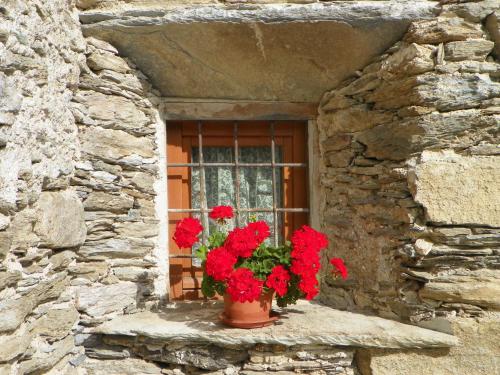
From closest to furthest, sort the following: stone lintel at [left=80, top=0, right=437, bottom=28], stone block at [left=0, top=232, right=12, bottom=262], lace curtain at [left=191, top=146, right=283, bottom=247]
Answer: stone block at [left=0, top=232, right=12, bottom=262] < stone lintel at [left=80, top=0, right=437, bottom=28] < lace curtain at [left=191, top=146, right=283, bottom=247]

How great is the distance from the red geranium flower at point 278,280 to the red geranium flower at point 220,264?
20 cm

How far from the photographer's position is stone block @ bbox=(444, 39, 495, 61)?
206 centimetres

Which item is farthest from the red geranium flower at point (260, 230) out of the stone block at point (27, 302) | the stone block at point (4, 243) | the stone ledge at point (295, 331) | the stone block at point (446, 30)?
the stone block at point (446, 30)

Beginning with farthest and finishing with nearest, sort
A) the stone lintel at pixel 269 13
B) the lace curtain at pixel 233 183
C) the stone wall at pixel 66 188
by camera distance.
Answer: the lace curtain at pixel 233 183
the stone lintel at pixel 269 13
the stone wall at pixel 66 188

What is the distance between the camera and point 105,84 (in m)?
2.27

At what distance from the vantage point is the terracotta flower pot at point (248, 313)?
2135 millimetres

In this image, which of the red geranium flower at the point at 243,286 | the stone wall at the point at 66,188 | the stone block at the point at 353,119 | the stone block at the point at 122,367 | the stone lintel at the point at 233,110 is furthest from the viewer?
the stone lintel at the point at 233,110

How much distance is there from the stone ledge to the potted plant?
8 centimetres

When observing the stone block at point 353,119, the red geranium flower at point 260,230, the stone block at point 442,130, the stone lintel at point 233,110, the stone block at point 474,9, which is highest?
the stone block at point 474,9

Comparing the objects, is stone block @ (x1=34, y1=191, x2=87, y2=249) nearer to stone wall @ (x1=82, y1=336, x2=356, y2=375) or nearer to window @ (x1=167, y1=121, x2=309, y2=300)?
stone wall @ (x1=82, y1=336, x2=356, y2=375)

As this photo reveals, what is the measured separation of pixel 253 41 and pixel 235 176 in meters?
0.91

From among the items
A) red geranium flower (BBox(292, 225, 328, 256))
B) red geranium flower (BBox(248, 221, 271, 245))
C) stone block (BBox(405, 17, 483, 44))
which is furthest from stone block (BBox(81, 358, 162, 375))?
stone block (BBox(405, 17, 483, 44))

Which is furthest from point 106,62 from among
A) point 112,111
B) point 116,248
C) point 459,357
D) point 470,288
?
point 459,357

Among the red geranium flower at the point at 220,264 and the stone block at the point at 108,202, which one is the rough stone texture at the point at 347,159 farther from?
the red geranium flower at the point at 220,264
